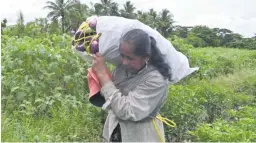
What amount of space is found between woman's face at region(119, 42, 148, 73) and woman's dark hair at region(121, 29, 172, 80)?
2 cm

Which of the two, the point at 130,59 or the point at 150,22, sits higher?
the point at 130,59

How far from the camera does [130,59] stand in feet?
6.37

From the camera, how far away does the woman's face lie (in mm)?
1920

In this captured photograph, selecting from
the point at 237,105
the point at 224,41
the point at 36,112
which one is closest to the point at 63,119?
the point at 36,112

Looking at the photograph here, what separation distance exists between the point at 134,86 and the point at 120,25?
292 millimetres

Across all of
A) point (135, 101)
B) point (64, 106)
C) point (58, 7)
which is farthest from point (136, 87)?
point (58, 7)

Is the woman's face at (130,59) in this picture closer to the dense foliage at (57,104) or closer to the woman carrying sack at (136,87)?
the woman carrying sack at (136,87)

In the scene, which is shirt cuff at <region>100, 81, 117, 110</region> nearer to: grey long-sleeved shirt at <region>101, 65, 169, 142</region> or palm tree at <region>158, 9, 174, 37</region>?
grey long-sleeved shirt at <region>101, 65, 169, 142</region>

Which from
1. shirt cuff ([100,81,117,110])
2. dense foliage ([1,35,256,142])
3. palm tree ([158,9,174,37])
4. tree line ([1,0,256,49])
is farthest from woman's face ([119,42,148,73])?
palm tree ([158,9,174,37])

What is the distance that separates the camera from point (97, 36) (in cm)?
207

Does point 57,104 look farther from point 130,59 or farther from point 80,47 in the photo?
point 130,59

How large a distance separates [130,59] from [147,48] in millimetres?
91

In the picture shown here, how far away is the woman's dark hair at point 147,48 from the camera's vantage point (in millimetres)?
1904

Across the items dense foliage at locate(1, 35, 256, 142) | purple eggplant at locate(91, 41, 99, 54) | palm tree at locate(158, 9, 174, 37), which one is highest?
purple eggplant at locate(91, 41, 99, 54)
